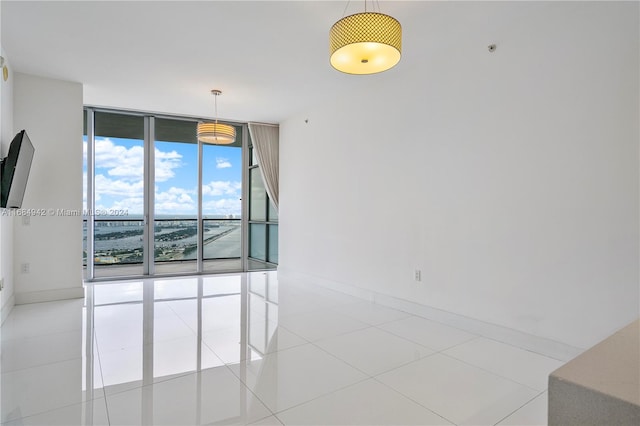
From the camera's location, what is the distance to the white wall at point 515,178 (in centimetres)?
256

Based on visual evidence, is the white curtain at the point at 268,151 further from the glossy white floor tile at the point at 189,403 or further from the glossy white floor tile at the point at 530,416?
the glossy white floor tile at the point at 530,416

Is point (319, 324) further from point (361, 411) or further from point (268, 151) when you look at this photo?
point (268, 151)

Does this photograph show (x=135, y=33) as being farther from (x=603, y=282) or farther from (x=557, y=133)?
(x=603, y=282)

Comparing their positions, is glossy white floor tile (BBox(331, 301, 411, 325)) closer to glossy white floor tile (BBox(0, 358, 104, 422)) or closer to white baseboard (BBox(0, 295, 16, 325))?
glossy white floor tile (BBox(0, 358, 104, 422))

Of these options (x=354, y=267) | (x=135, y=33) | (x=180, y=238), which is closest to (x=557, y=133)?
(x=354, y=267)

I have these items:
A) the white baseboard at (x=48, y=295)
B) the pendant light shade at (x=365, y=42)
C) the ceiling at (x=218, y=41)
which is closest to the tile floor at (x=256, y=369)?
the white baseboard at (x=48, y=295)

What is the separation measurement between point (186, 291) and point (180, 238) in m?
1.81

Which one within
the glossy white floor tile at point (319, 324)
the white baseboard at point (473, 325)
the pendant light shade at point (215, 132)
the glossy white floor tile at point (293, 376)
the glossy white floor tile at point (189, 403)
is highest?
the pendant light shade at point (215, 132)

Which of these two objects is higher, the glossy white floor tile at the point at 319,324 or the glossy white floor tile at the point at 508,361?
the glossy white floor tile at the point at 508,361

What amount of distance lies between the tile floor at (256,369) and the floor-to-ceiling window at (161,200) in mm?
2054

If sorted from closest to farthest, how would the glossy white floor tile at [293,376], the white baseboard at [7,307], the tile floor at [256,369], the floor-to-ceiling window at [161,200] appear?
the tile floor at [256,369], the glossy white floor tile at [293,376], the white baseboard at [7,307], the floor-to-ceiling window at [161,200]

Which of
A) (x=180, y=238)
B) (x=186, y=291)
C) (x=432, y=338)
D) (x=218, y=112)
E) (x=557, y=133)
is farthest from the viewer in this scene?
(x=180, y=238)

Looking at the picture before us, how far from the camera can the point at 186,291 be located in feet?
A: 16.7

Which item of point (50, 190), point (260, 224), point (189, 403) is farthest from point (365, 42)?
point (260, 224)
